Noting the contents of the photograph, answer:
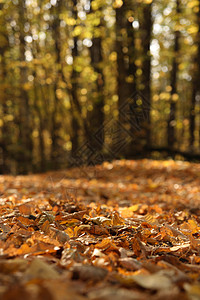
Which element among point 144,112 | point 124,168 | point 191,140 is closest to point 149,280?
point 124,168

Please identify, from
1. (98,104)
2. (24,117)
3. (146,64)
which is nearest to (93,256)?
(146,64)

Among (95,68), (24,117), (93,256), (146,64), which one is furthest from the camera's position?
(24,117)

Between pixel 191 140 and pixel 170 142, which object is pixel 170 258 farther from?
pixel 191 140

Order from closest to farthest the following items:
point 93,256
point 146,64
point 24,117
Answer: point 93,256 → point 146,64 → point 24,117

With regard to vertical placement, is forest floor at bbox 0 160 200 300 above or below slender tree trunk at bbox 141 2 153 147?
below

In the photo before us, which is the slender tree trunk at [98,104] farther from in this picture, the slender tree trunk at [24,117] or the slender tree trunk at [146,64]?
the slender tree trunk at [24,117]

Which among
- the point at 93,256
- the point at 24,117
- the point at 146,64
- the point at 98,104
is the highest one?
the point at 146,64

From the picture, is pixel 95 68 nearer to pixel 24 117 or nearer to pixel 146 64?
pixel 146 64

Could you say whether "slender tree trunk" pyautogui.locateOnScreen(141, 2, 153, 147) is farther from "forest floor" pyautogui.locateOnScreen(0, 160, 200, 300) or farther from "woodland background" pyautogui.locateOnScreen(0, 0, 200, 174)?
"forest floor" pyautogui.locateOnScreen(0, 160, 200, 300)

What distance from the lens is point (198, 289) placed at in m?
1.15

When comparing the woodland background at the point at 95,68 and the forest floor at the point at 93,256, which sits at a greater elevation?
the woodland background at the point at 95,68

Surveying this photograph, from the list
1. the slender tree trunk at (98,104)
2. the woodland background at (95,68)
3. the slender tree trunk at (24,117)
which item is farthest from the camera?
the slender tree trunk at (24,117)

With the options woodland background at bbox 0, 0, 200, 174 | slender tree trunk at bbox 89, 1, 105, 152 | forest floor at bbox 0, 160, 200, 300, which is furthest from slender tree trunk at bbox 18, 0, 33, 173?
forest floor at bbox 0, 160, 200, 300

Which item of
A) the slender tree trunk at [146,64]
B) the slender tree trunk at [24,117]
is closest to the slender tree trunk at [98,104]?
the slender tree trunk at [146,64]
